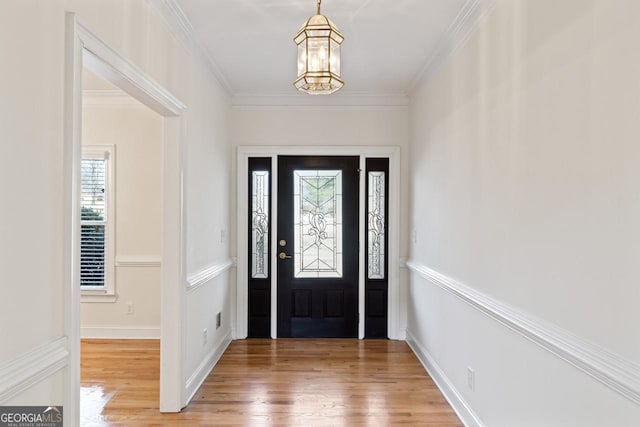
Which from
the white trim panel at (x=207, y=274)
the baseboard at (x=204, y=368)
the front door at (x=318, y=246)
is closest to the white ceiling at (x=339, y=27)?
the front door at (x=318, y=246)

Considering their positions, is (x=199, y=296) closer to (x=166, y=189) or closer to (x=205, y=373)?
(x=205, y=373)

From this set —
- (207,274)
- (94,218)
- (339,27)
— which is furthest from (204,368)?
(339,27)

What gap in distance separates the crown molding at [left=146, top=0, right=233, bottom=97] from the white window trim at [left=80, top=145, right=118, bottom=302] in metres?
1.72

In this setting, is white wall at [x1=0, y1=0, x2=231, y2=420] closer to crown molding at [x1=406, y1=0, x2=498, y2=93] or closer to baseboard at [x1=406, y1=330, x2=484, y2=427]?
crown molding at [x1=406, y1=0, x2=498, y2=93]

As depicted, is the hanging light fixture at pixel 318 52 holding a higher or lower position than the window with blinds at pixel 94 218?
higher

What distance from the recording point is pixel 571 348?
154 cm

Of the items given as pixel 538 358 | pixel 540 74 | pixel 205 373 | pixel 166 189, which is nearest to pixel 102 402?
pixel 205 373

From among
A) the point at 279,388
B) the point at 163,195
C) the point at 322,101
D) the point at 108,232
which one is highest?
the point at 322,101

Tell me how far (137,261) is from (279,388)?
7.59 ft

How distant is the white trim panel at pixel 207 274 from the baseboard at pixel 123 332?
1139 mm

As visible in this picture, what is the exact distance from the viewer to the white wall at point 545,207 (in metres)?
1.32

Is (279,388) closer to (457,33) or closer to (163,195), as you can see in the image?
(163,195)

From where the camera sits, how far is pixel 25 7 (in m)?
1.34

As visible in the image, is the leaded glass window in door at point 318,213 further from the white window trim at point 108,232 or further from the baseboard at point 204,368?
the white window trim at point 108,232
